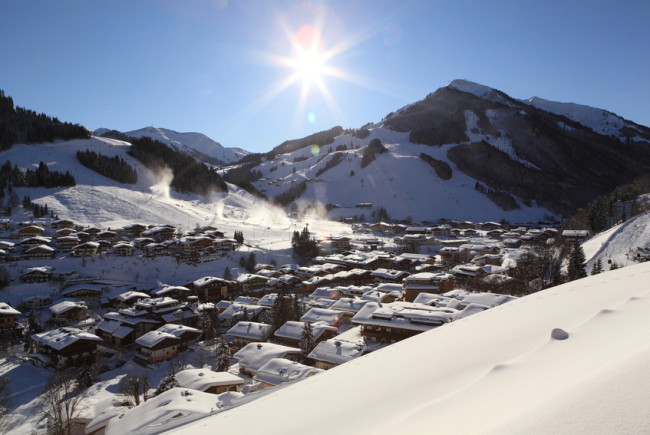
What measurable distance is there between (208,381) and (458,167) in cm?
15053

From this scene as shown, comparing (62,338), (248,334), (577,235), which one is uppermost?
(577,235)

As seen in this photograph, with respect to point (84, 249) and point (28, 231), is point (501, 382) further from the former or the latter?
point (28, 231)

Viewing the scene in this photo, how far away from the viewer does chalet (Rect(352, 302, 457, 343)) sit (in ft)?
67.9

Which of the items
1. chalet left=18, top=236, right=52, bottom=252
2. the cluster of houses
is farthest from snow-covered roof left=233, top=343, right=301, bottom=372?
chalet left=18, top=236, right=52, bottom=252

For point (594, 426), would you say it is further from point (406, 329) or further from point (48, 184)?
point (48, 184)

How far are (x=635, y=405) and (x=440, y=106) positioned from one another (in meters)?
209

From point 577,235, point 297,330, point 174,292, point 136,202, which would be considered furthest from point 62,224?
point 577,235

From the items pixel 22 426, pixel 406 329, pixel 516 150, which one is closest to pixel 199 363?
pixel 22 426

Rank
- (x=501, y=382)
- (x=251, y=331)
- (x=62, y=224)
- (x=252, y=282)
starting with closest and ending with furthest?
1. (x=501, y=382)
2. (x=251, y=331)
3. (x=252, y=282)
4. (x=62, y=224)

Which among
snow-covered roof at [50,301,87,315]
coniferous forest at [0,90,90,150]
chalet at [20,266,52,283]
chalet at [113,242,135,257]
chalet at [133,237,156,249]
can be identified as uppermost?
coniferous forest at [0,90,90,150]

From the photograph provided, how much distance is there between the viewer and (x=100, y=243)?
4991cm

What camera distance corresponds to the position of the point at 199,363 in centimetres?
2422

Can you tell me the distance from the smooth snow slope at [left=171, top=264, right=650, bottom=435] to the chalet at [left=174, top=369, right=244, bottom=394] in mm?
12177

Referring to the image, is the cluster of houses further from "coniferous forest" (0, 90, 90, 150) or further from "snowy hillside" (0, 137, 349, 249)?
"coniferous forest" (0, 90, 90, 150)
